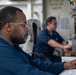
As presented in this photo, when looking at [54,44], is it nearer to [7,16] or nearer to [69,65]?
[69,65]

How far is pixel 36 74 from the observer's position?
3.13ft

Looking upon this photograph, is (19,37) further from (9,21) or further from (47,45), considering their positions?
(47,45)

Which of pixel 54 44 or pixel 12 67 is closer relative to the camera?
pixel 12 67

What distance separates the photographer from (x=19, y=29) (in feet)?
3.80

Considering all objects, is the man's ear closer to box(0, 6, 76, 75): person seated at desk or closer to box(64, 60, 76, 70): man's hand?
box(0, 6, 76, 75): person seated at desk

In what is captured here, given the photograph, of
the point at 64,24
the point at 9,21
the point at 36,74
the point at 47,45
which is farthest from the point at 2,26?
the point at 64,24

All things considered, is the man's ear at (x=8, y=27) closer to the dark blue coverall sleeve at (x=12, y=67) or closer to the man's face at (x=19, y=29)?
the man's face at (x=19, y=29)

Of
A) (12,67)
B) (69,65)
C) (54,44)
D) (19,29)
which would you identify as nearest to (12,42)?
(19,29)

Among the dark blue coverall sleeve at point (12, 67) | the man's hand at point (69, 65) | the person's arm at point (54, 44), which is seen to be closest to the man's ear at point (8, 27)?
the dark blue coverall sleeve at point (12, 67)

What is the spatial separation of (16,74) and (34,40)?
2.77 metres

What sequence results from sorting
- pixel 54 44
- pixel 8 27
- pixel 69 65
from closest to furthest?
pixel 8 27
pixel 69 65
pixel 54 44

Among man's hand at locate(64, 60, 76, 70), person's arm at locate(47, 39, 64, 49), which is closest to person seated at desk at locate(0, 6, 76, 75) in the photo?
man's hand at locate(64, 60, 76, 70)

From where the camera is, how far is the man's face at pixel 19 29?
113cm

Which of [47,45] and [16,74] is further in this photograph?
[47,45]
